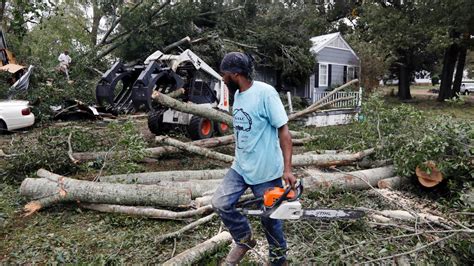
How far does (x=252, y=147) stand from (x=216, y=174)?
99.2 inches

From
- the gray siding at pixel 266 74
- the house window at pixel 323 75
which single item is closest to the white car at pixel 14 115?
the gray siding at pixel 266 74

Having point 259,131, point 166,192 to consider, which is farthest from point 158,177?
point 259,131

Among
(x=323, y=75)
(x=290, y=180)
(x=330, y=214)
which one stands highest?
(x=290, y=180)

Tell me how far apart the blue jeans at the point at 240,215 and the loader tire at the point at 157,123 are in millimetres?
5396

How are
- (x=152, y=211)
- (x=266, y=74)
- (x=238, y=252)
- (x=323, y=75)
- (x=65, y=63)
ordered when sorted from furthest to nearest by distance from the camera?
(x=323, y=75), (x=266, y=74), (x=65, y=63), (x=152, y=211), (x=238, y=252)

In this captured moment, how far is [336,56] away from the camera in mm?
21922

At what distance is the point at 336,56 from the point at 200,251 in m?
20.5

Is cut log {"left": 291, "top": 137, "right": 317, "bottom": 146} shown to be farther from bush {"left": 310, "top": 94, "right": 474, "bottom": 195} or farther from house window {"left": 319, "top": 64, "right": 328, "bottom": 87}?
house window {"left": 319, "top": 64, "right": 328, "bottom": 87}

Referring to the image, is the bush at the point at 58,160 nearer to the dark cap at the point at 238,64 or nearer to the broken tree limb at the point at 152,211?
the broken tree limb at the point at 152,211

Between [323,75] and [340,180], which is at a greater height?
[340,180]

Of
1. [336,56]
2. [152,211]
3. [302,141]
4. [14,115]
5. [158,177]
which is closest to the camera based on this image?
[152,211]

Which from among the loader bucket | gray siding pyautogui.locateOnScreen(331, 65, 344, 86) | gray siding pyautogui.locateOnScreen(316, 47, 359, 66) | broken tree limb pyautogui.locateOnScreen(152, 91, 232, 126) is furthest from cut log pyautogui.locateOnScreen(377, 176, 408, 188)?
gray siding pyautogui.locateOnScreen(331, 65, 344, 86)

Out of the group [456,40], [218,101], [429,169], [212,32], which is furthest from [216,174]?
[456,40]

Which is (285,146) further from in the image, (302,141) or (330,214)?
(302,141)
